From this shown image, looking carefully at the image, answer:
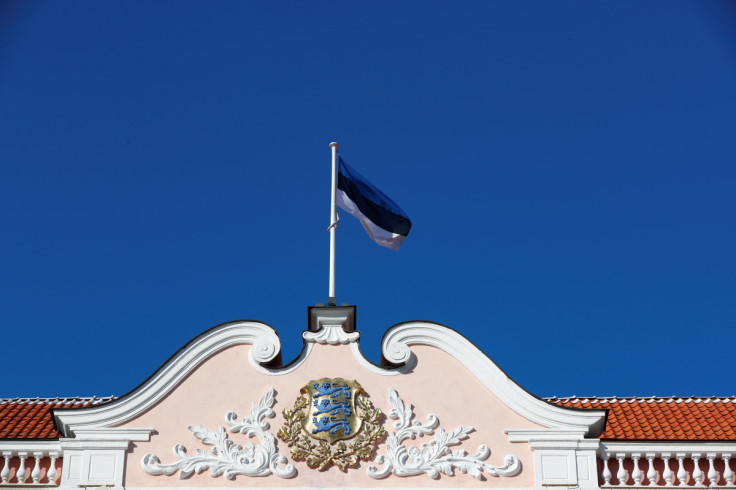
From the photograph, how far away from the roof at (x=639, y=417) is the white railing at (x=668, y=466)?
0.40 meters

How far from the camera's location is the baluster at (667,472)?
17703mm

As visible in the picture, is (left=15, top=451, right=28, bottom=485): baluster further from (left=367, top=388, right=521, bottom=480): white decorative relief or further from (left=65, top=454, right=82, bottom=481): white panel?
(left=367, top=388, right=521, bottom=480): white decorative relief

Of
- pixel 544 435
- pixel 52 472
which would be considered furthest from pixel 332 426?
pixel 52 472

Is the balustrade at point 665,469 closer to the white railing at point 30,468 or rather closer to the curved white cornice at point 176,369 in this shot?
the curved white cornice at point 176,369

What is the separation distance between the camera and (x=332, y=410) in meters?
18.0

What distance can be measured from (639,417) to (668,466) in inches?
→ 124

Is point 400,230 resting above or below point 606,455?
above

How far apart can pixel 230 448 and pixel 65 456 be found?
8.74 ft

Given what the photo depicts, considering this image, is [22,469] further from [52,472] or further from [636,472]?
[636,472]

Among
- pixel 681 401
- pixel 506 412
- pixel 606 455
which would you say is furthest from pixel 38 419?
pixel 681 401

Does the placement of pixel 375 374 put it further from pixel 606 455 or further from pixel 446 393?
pixel 606 455

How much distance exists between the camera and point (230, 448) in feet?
58.4

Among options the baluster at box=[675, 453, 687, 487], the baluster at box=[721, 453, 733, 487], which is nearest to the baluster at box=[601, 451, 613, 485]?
the baluster at box=[675, 453, 687, 487]

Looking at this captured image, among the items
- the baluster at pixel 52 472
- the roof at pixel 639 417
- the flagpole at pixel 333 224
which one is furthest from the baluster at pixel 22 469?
the flagpole at pixel 333 224
